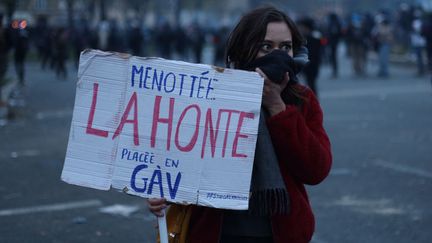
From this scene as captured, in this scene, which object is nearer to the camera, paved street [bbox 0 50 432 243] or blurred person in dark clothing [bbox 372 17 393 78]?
paved street [bbox 0 50 432 243]

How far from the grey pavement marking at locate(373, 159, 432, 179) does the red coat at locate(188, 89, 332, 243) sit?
5.88 m

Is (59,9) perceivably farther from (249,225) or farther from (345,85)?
(249,225)

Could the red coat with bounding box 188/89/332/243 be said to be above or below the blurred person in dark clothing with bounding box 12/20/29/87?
above

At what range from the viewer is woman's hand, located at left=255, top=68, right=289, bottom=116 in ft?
9.48

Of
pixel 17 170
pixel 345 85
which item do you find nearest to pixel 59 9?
pixel 345 85

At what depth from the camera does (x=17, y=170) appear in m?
9.24

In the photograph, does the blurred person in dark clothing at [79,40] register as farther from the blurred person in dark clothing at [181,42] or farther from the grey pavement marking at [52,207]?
the grey pavement marking at [52,207]

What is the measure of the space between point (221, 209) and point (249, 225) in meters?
0.13

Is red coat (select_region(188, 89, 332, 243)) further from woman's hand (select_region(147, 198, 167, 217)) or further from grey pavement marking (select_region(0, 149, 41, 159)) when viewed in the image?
grey pavement marking (select_region(0, 149, 41, 159))

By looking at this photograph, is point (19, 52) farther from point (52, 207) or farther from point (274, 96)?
point (274, 96)

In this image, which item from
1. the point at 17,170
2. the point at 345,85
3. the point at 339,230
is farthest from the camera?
the point at 345,85

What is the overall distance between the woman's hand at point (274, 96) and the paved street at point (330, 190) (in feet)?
11.4

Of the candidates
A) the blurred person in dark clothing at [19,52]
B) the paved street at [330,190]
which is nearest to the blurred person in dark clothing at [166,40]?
the blurred person in dark clothing at [19,52]

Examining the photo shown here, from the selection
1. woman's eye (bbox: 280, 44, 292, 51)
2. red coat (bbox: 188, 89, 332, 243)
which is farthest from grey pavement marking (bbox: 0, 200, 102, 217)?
woman's eye (bbox: 280, 44, 292, 51)
